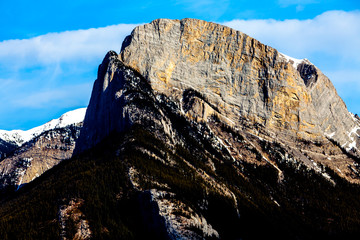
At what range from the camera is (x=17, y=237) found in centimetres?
11056

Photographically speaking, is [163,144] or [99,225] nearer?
[99,225]

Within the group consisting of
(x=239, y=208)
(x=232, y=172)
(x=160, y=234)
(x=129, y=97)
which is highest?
(x=129, y=97)

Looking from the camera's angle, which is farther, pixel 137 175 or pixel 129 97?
pixel 129 97

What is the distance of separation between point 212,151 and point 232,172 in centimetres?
1350

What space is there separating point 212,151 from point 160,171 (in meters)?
57.0

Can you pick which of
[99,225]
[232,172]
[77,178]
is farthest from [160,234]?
[232,172]

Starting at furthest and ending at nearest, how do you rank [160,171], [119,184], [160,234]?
[160,171], [119,184], [160,234]

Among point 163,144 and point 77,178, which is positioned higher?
point 163,144

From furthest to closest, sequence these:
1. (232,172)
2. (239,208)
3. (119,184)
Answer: (232,172) < (239,208) < (119,184)

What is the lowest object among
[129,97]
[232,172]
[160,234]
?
→ [160,234]

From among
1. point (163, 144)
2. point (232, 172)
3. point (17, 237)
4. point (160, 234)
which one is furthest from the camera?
point (232, 172)

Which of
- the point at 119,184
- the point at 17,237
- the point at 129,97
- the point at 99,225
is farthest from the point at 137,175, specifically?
the point at 129,97

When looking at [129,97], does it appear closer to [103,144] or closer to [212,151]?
[103,144]

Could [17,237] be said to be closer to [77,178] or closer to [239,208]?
[77,178]
